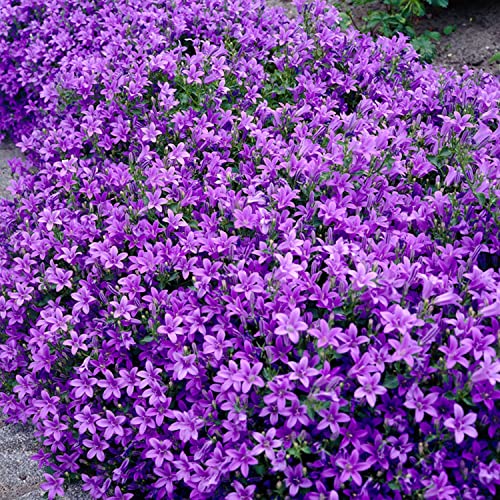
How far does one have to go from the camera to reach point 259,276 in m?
3.30

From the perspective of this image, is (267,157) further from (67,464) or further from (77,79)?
(67,464)

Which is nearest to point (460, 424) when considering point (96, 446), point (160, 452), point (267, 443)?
point (267, 443)

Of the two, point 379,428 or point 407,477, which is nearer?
point 407,477

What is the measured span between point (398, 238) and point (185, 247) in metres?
1.18

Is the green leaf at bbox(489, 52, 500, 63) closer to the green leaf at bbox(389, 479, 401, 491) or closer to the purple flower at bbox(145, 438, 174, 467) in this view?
the green leaf at bbox(389, 479, 401, 491)

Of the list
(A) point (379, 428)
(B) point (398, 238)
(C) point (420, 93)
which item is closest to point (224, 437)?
(A) point (379, 428)

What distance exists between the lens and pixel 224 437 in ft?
9.91

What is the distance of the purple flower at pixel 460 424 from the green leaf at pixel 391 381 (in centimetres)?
27

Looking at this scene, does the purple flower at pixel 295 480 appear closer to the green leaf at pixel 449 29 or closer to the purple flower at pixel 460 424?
the purple flower at pixel 460 424

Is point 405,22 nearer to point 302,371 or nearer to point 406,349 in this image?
point 406,349

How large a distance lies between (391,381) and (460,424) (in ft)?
1.15

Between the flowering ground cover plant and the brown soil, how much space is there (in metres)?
2.07

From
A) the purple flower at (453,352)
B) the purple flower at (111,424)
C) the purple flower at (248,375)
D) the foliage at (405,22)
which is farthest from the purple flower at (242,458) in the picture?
the foliage at (405,22)

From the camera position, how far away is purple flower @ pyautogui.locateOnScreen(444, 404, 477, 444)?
2.78m
